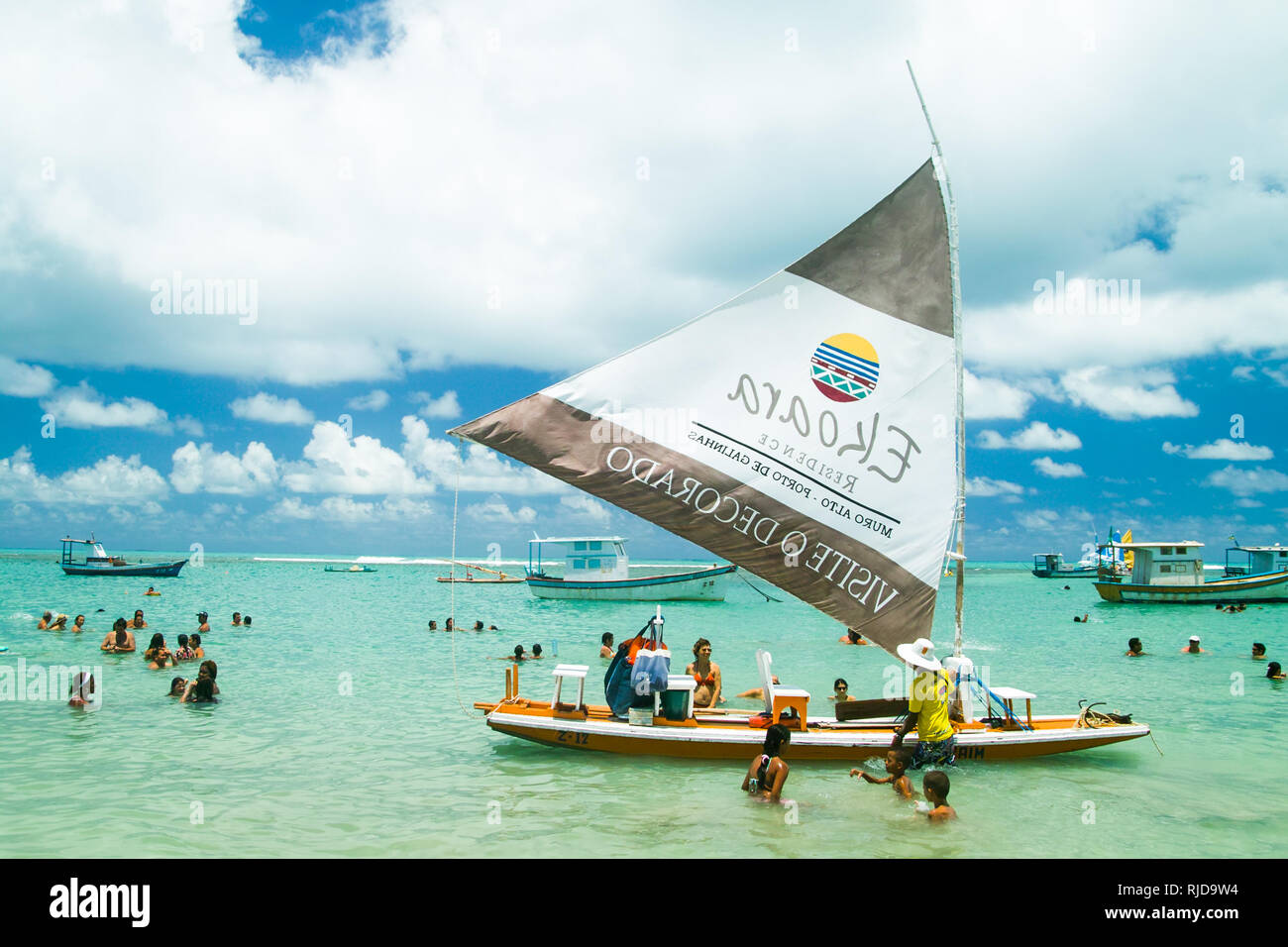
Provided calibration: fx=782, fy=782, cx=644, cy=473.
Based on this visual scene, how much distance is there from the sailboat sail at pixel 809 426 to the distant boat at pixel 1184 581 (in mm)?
46432

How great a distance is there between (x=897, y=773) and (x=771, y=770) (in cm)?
168

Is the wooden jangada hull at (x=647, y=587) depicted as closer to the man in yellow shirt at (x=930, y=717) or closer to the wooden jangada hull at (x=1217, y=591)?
the wooden jangada hull at (x=1217, y=591)

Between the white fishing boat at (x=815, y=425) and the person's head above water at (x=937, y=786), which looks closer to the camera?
the white fishing boat at (x=815, y=425)

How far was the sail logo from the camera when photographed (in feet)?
31.2

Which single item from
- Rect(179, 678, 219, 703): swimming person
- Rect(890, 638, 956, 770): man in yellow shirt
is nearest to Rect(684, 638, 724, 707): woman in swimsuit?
Rect(890, 638, 956, 770): man in yellow shirt

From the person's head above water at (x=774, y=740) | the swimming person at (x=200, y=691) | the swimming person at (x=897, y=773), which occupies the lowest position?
the swimming person at (x=200, y=691)

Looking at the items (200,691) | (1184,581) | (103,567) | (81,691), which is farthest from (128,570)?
(1184,581)

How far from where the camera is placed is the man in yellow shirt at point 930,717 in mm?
10102

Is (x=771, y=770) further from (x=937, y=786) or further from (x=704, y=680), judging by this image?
(x=704, y=680)

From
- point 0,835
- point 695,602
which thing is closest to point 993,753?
point 0,835

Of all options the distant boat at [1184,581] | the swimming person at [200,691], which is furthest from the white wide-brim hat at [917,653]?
the distant boat at [1184,581]

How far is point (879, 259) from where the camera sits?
9.66 metres
